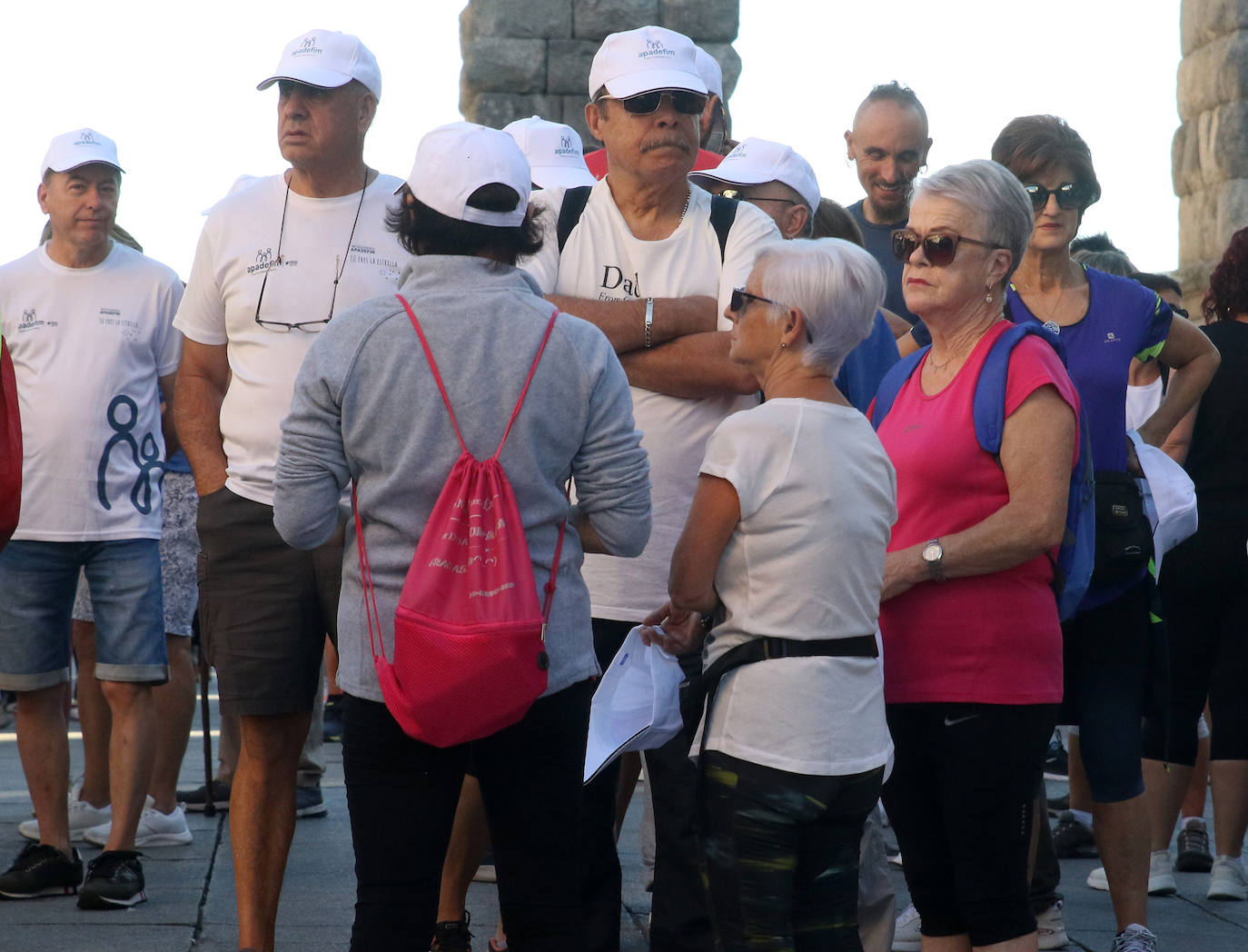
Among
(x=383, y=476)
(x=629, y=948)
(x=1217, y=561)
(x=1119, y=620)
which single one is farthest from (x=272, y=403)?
(x=1217, y=561)

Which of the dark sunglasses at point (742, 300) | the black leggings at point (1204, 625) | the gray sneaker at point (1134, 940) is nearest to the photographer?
the dark sunglasses at point (742, 300)

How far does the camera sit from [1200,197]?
10016 mm

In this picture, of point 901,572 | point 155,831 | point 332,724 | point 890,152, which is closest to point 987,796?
point 901,572

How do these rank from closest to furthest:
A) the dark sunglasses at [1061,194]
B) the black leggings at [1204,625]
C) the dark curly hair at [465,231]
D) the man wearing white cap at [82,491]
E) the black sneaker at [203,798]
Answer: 1. the dark curly hair at [465,231]
2. the dark sunglasses at [1061,194]
3. the man wearing white cap at [82,491]
4. the black leggings at [1204,625]
5. the black sneaker at [203,798]

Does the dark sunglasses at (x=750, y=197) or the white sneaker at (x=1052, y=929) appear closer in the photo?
the white sneaker at (x=1052, y=929)

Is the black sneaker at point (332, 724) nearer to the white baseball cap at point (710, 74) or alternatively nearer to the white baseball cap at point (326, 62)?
the white baseball cap at point (710, 74)

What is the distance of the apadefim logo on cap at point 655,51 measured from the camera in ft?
12.0

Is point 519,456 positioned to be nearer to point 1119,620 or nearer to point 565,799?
point 565,799

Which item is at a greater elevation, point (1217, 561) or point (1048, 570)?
point (1048, 570)

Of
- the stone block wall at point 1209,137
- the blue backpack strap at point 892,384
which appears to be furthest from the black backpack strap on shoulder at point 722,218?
the stone block wall at point 1209,137

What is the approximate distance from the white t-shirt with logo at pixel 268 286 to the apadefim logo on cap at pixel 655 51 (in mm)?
701

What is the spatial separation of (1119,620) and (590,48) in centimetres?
579

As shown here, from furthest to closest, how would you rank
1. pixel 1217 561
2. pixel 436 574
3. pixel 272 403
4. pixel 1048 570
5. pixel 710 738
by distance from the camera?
pixel 1217 561, pixel 272 403, pixel 1048 570, pixel 710 738, pixel 436 574

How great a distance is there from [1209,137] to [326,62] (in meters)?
7.60
